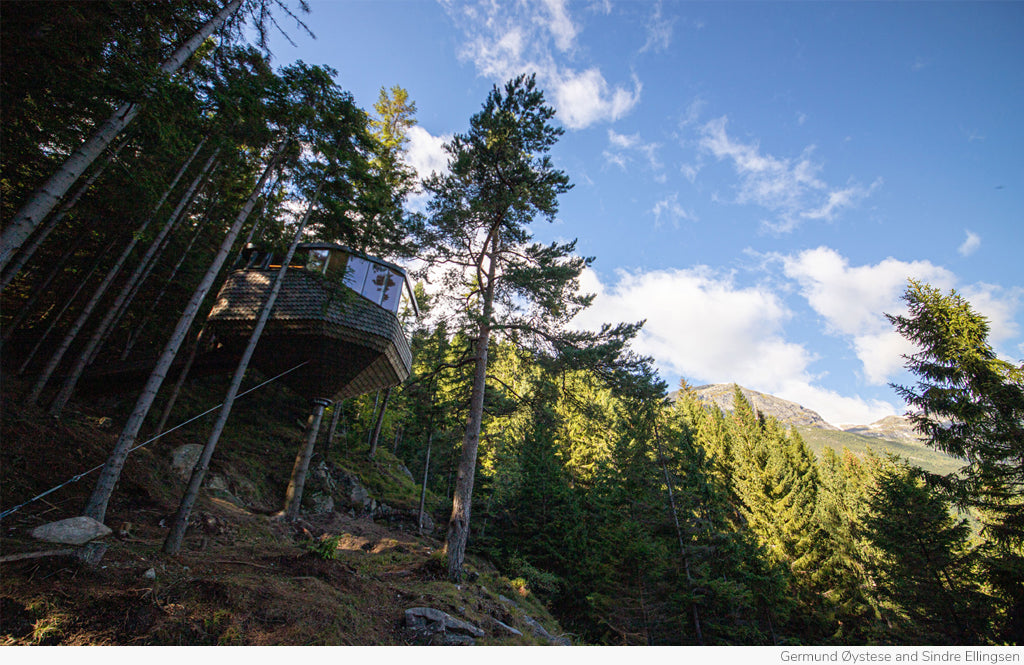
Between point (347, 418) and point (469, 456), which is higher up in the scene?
point (347, 418)

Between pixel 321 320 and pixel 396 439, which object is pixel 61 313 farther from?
pixel 396 439

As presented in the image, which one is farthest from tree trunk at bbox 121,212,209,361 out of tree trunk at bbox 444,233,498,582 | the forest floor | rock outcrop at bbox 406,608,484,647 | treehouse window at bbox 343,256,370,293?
rock outcrop at bbox 406,608,484,647

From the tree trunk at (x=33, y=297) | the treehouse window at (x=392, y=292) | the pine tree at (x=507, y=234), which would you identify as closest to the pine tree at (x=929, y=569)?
the pine tree at (x=507, y=234)

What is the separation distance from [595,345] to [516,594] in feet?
31.2

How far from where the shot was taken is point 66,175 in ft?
16.6

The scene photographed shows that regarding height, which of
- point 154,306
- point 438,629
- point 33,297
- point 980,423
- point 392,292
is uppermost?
point 392,292

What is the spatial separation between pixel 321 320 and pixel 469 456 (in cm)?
621

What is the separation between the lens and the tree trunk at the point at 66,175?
439cm

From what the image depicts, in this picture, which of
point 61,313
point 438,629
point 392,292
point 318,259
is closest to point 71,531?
point 438,629

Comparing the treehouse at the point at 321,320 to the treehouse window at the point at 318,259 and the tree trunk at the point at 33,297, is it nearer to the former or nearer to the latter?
the treehouse window at the point at 318,259

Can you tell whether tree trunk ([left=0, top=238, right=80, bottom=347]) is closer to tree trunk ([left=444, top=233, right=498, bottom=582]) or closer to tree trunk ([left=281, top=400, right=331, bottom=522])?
tree trunk ([left=281, top=400, right=331, bottom=522])

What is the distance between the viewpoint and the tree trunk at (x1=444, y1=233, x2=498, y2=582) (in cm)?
911

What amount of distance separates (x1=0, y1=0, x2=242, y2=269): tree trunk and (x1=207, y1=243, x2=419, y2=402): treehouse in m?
5.23

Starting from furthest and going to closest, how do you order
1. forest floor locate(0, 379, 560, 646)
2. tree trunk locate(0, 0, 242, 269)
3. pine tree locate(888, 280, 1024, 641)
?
→ pine tree locate(888, 280, 1024, 641), tree trunk locate(0, 0, 242, 269), forest floor locate(0, 379, 560, 646)
